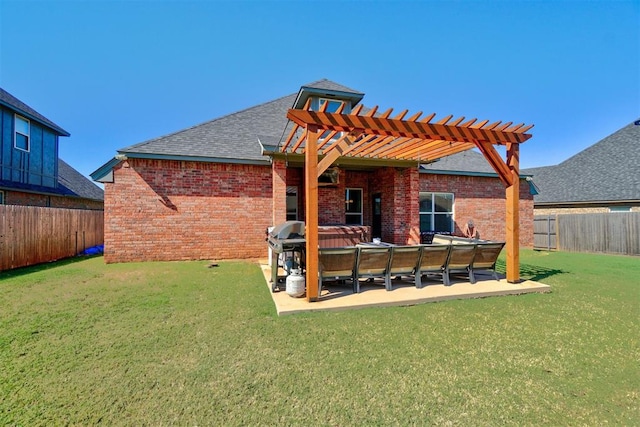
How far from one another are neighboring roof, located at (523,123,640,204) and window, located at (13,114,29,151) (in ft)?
94.3

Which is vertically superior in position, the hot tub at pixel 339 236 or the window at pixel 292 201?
the window at pixel 292 201

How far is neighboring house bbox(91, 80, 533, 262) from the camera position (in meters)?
9.09

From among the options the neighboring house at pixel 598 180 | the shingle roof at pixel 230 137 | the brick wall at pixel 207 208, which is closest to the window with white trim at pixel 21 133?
the brick wall at pixel 207 208

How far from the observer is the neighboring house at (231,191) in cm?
909

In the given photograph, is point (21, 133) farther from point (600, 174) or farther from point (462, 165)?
point (600, 174)

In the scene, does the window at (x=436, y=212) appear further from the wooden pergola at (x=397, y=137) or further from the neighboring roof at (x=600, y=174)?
the neighboring roof at (x=600, y=174)

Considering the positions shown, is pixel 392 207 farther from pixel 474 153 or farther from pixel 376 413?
pixel 376 413

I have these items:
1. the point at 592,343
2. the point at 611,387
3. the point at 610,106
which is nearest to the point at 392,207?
the point at 592,343

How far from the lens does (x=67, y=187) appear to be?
16547 mm

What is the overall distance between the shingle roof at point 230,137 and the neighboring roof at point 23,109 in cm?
903

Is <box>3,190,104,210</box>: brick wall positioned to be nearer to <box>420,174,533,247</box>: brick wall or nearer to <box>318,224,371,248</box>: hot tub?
<box>318,224,371,248</box>: hot tub

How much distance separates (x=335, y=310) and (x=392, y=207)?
6255mm

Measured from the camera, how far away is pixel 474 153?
1471 centimetres

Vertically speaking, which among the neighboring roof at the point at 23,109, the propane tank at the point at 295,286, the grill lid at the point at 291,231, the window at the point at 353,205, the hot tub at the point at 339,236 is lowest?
the propane tank at the point at 295,286
